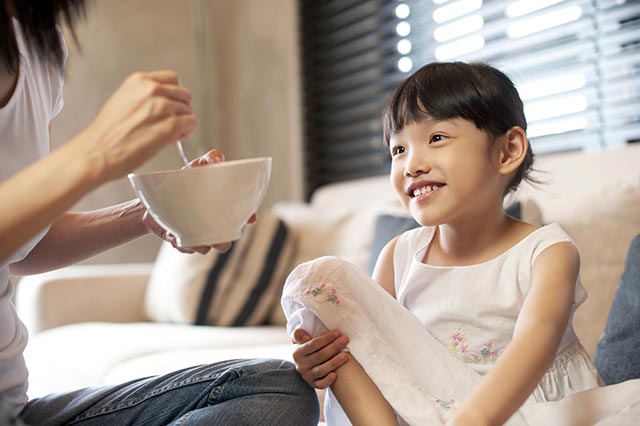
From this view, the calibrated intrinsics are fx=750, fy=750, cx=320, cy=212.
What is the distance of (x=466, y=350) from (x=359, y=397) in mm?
208

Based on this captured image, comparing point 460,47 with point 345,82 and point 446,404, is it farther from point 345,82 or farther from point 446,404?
point 446,404

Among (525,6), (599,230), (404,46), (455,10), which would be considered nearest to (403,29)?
(404,46)

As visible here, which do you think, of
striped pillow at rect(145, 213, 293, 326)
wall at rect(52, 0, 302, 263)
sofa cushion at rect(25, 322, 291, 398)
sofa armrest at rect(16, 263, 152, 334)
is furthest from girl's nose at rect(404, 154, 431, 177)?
wall at rect(52, 0, 302, 263)

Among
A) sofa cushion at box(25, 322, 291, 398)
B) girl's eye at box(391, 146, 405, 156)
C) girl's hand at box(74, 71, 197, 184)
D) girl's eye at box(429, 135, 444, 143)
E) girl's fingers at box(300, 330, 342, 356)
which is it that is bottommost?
sofa cushion at box(25, 322, 291, 398)

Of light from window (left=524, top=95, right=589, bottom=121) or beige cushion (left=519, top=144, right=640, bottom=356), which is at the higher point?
light from window (left=524, top=95, right=589, bottom=121)

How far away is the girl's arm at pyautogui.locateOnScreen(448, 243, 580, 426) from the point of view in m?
0.90

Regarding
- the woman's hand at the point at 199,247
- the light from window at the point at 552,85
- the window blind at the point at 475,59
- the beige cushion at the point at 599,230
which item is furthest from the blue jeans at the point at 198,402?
the light from window at the point at 552,85

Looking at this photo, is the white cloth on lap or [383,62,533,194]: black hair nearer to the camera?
the white cloth on lap

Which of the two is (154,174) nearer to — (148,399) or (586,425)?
→ (148,399)

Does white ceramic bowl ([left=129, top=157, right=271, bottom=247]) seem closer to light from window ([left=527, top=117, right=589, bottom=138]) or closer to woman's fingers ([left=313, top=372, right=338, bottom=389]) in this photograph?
woman's fingers ([left=313, top=372, right=338, bottom=389])

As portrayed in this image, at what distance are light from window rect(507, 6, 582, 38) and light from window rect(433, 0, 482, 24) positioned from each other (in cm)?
16

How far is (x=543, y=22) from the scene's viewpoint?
236 cm

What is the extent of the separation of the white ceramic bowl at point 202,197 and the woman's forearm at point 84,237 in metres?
0.29

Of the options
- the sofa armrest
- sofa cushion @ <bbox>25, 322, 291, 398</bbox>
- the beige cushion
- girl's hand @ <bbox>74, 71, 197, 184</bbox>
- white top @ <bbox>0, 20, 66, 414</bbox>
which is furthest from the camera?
the sofa armrest
